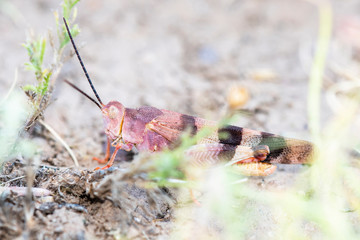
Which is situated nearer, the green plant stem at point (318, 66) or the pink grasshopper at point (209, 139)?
the pink grasshopper at point (209, 139)

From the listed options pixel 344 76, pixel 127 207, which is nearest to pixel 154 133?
pixel 127 207

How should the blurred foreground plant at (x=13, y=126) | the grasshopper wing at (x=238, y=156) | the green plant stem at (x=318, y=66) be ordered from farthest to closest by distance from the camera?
the green plant stem at (x=318, y=66), the grasshopper wing at (x=238, y=156), the blurred foreground plant at (x=13, y=126)

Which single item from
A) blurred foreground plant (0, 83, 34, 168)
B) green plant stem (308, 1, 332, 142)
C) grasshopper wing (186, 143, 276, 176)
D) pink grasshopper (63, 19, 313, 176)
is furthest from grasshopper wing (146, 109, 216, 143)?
green plant stem (308, 1, 332, 142)

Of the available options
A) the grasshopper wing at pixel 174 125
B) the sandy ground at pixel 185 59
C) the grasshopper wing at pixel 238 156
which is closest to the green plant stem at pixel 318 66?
the sandy ground at pixel 185 59

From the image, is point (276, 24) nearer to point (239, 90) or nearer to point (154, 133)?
point (239, 90)

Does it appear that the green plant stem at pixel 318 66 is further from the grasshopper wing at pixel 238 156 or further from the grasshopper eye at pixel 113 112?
the grasshopper eye at pixel 113 112

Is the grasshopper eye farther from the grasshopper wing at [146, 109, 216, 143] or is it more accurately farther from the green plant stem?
the green plant stem
